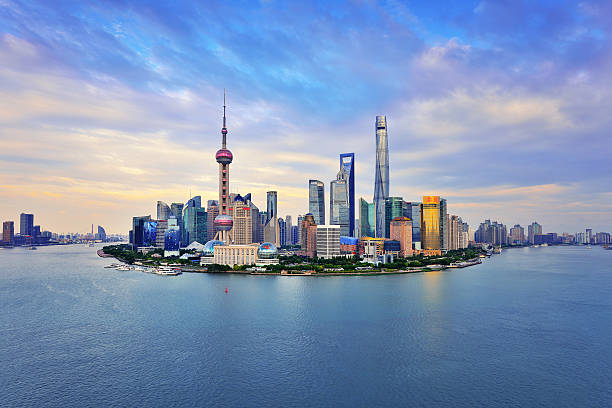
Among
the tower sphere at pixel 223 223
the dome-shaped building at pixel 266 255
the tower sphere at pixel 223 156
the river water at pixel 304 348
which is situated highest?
the tower sphere at pixel 223 156

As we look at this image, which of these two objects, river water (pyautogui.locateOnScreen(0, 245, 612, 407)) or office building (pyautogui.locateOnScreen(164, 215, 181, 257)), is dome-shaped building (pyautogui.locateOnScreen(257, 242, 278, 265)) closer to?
river water (pyautogui.locateOnScreen(0, 245, 612, 407))

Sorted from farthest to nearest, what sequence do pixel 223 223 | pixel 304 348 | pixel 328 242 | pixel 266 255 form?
pixel 328 242, pixel 223 223, pixel 266 255, pixel 304 348

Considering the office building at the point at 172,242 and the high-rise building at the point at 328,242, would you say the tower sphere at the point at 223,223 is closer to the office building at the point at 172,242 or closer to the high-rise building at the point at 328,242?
the office building at the point at 172,242

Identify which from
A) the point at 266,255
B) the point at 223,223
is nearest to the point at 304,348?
the point at 266,255

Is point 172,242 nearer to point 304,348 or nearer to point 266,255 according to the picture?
point 266,255

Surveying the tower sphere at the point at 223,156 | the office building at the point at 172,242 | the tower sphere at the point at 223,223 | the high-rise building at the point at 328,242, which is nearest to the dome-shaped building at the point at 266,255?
the tower sphere at the point at 223,223

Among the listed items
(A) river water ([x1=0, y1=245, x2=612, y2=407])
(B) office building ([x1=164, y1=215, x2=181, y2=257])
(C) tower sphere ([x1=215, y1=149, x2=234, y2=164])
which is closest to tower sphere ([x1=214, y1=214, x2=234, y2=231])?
(B) office building ([x1=164, y1=215, x2=181, y2=257])

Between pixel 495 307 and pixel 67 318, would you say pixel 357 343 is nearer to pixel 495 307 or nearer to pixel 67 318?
pixel 495 307
